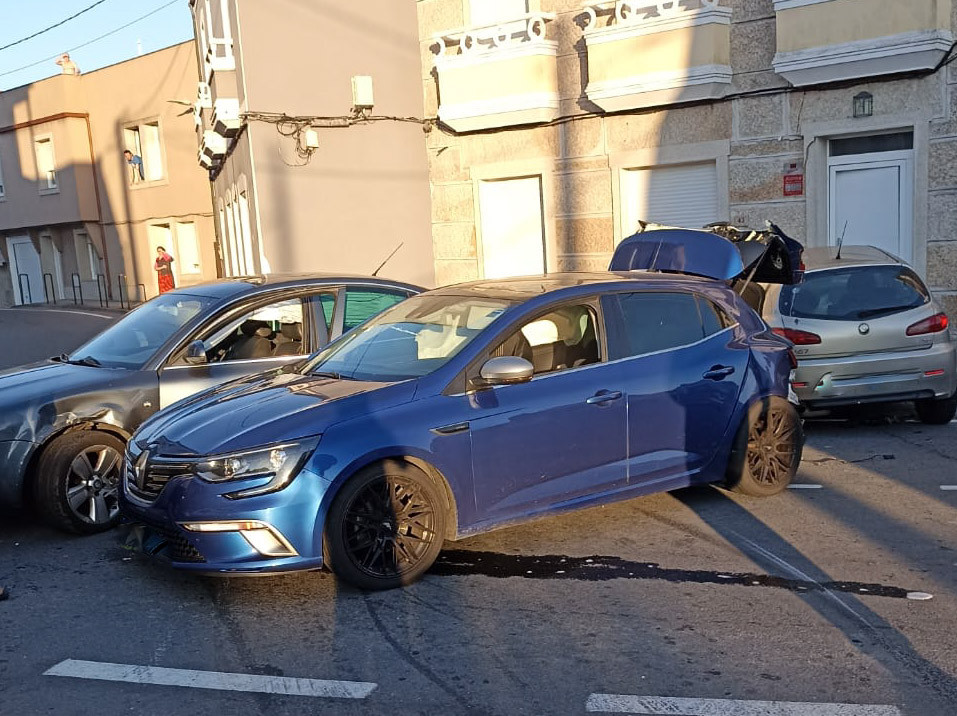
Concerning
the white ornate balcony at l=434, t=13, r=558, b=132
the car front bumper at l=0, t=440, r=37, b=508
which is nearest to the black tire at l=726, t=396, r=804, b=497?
the car front bumper at l=0, t=440, r=37, b=508

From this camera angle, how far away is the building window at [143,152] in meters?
28.9

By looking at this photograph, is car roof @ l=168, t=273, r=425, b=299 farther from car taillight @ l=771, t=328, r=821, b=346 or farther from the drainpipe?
the drainpipe

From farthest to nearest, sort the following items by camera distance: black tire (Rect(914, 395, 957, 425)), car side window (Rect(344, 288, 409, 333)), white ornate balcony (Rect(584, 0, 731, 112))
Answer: white ornate balcony (Rect(584, 0, 731, 112)) → black tire (Rect(914, 395, 957, 425)) → car side window (Rect(344, 288, 409, 333))

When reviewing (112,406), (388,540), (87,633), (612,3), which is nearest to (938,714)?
(388,540)

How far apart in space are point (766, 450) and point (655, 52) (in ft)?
27.9

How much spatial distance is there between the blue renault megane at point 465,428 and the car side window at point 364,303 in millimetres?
1065

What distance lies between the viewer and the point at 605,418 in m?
5.73

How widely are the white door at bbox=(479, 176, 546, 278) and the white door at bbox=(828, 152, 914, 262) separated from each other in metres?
4.59

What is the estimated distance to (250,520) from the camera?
479 centimetres

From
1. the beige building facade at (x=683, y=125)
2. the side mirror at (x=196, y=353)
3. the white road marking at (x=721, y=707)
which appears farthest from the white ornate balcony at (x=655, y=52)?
the white road marking at (x=721, y=707)

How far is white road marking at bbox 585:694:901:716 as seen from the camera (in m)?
3.71

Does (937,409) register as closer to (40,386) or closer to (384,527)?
(384,527)

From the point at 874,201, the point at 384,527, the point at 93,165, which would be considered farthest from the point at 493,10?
the point at 93,165

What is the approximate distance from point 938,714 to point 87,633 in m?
3.70
